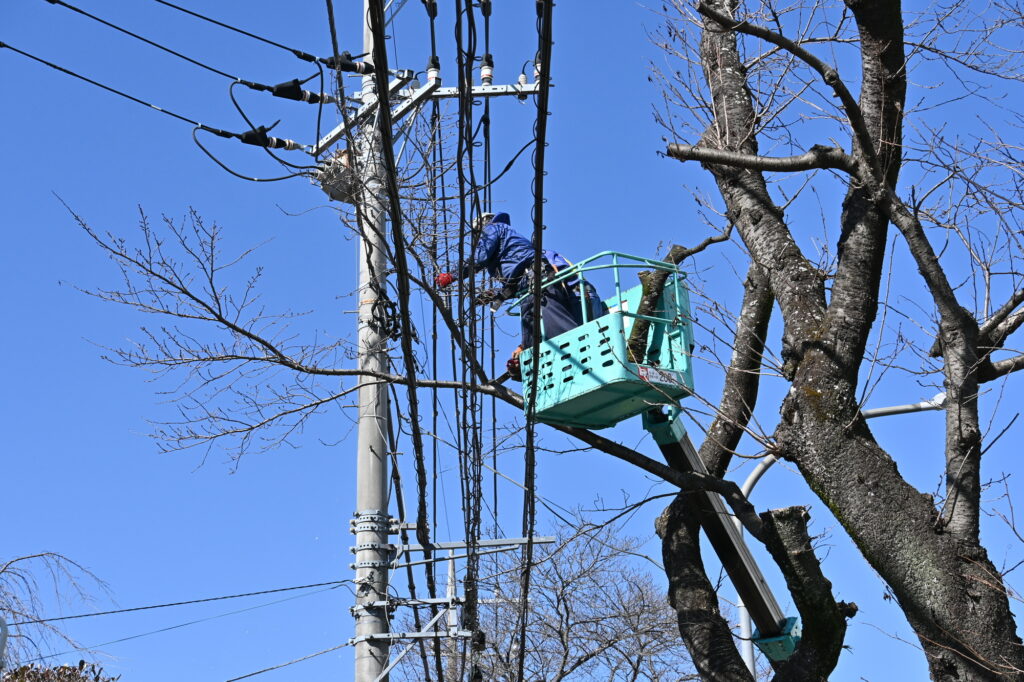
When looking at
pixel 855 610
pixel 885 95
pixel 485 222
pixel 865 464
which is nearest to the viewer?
pixel 865 464

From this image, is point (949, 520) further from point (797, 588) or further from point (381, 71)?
point (381, 71)

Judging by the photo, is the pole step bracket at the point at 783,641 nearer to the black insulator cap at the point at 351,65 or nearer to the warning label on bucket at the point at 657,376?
the warning label on bucket at the point at 657,376

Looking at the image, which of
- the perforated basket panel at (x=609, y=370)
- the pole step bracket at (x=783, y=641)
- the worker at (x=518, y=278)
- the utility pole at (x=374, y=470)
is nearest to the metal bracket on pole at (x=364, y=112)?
the utility pole at (x=374, y=470)

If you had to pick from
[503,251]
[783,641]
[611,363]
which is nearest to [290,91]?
[503,251]

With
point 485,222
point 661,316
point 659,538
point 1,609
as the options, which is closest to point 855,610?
point 659,538

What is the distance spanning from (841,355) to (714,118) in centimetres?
205

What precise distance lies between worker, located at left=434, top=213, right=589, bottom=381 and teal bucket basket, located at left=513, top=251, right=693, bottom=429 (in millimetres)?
118

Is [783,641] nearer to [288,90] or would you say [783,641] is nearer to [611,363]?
[611,363]

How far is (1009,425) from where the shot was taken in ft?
21.1

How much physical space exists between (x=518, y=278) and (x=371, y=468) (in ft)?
5.91

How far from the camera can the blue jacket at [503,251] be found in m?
8.54

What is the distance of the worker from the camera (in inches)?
313

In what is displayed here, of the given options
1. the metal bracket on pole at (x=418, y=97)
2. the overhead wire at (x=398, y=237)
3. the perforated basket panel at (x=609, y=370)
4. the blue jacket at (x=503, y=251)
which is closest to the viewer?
the overhead wire at (x=398, y=237)

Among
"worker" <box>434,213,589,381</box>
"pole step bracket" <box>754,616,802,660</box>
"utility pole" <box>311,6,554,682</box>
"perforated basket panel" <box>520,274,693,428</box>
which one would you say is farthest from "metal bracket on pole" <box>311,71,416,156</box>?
"pole step bracket" <box>754,616,802,660</box>
